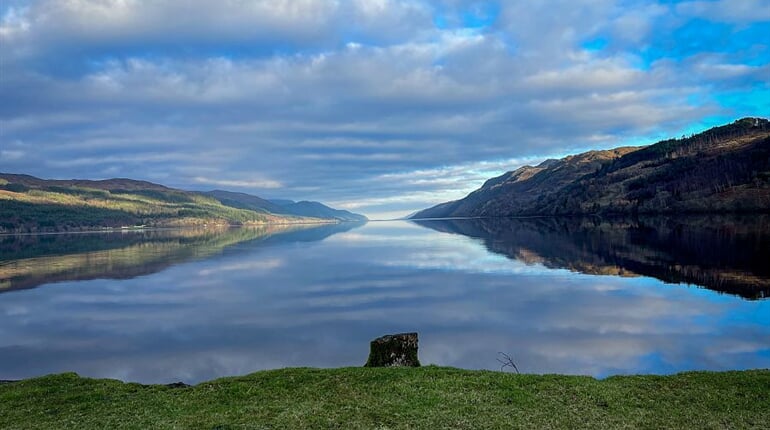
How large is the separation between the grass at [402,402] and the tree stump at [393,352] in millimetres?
1838

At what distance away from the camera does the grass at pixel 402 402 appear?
15367 mm

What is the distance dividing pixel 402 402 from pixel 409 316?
2655 cm

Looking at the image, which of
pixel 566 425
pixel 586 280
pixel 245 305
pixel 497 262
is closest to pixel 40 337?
pixel 245 305

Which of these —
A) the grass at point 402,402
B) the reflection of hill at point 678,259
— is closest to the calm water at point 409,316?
the reflection of hill at point 678,259

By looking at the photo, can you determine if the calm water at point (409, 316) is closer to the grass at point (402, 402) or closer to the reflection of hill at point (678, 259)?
the reflection of hill at point (678, 259)

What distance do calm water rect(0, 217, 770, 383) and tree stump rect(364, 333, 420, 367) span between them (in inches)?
306

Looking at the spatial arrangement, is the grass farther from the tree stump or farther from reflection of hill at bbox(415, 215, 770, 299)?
reflection of hill at bbox(415, 215, 770, 299)

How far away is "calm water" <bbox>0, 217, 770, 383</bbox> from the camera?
31225 mm

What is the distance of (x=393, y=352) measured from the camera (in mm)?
23156

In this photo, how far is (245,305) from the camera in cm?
5203

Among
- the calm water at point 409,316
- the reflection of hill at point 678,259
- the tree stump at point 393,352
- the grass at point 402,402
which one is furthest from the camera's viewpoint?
the reflection of hill at point 678,259

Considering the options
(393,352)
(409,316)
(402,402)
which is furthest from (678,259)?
(402,402)

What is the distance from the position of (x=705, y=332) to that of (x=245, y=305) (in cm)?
4249

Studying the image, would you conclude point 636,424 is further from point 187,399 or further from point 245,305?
point 245,305
